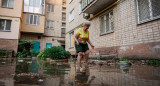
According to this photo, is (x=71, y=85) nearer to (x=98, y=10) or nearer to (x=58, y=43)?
(x=98, y=10)

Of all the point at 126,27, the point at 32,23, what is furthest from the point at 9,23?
the point at 126,27

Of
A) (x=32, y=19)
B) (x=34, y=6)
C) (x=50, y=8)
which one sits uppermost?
(x=50, y=8)

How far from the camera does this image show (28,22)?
1623 centimetres

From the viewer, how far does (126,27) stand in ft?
17.7

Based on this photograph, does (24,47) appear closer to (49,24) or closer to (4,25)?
(4,25)

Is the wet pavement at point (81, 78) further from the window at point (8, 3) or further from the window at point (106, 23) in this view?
the window at point (8, 3)

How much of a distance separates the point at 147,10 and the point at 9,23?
597 inches

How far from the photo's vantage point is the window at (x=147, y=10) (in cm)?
426

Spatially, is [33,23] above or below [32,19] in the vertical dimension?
below

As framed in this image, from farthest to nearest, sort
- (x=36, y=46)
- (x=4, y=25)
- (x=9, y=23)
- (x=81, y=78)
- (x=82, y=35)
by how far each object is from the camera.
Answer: (x=36, y=46) < (x=9, y=23) < (x=4, y=25) < (x=82, y=35) < (x=81, y=78)

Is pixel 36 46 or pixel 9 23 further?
pixel 36 46

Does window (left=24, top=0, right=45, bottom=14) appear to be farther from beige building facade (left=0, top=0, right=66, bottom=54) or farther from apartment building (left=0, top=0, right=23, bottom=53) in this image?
apartment building (left=0, top=0, right=23, bottom=53)

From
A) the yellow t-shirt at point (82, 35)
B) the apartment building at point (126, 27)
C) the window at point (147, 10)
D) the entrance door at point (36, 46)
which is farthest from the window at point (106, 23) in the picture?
the entrance door at point (36, 46)

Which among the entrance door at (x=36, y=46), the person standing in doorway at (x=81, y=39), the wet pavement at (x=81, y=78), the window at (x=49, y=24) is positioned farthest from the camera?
the window at (x=49, y=24)
